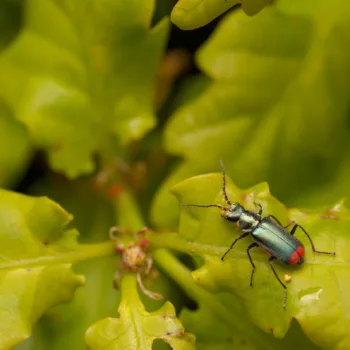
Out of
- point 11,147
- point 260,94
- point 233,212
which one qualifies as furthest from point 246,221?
point 11,147

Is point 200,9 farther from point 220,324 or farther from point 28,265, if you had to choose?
point 220,324

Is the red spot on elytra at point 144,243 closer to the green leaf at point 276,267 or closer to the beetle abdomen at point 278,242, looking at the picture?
the green leaf at point 276,267

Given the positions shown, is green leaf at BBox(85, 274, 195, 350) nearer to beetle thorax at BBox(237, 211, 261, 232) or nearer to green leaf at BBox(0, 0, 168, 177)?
beetle thorax at BBox(237, 211, 261, 232)

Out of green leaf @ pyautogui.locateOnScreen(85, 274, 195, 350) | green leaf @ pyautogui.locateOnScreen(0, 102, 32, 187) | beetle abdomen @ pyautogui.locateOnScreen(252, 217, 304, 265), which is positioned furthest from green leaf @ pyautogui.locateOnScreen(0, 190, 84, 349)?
green leaf @ pyautogui.locateOnScreen(0, 102, 32, 187)

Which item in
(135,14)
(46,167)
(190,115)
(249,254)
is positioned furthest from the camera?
(46,167)

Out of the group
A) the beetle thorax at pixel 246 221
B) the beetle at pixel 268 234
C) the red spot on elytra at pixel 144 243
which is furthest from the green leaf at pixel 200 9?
the red spot on elytra at pixel 144 243

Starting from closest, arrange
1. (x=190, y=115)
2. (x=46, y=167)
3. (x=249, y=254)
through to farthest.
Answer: (x=249, y=254) → (x=190, y=115) → (x=46, y=167)

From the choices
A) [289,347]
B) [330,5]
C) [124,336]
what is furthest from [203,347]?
[330,5]

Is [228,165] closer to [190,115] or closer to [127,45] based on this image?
[190,115]
